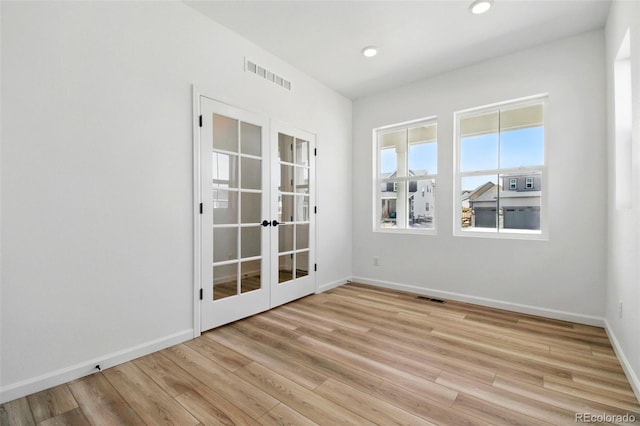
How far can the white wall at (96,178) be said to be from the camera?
5.85 feet

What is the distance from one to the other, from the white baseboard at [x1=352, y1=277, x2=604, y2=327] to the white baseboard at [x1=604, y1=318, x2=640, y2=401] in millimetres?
224

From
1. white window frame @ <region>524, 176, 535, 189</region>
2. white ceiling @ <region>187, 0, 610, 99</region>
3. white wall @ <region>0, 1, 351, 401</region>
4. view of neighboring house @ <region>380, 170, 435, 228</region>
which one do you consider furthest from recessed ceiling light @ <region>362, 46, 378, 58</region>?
white window frame @ <region>524, 176, 535, 189</region>

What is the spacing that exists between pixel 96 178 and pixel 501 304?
13.4 feet

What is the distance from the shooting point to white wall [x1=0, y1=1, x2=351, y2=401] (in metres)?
1.78

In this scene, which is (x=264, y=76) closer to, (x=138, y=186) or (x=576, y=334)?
(x=138, y=186)

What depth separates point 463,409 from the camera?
1672mm

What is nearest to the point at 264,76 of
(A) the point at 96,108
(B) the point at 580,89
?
(A) the point at 96,108

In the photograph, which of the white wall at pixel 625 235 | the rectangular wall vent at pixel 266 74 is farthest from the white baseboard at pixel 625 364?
the rectangular wall vent at pixel 266 74

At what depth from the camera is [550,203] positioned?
121 inches

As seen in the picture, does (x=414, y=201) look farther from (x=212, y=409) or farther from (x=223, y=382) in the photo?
(x=212, y=409)

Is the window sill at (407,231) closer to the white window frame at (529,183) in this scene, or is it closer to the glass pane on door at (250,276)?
the white window frame at (529,183)

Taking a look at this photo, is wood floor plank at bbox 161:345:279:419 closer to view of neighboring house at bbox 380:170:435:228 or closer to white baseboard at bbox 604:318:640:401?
white baseboard at bbox 604:318:640:401

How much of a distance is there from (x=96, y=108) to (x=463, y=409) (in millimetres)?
3059

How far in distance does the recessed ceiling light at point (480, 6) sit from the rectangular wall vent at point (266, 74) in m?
2.00
